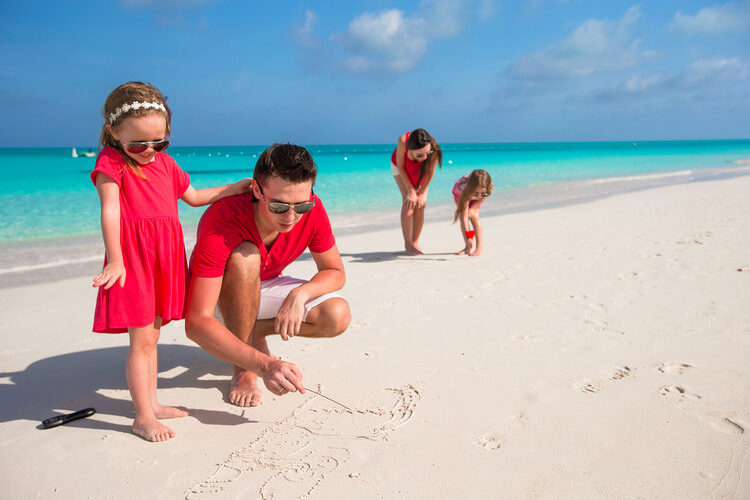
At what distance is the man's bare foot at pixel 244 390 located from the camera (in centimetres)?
281

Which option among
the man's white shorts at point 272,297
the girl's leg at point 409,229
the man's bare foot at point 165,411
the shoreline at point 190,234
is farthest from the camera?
the girl's leg at point 409,229

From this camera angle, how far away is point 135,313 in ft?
7.99

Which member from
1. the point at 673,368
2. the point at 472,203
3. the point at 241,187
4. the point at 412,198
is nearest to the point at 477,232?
the point at 472,203

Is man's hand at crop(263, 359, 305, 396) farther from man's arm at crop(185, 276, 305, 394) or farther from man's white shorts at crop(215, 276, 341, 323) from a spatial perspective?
man's white shorts at crop(215, 276, 341, 323)

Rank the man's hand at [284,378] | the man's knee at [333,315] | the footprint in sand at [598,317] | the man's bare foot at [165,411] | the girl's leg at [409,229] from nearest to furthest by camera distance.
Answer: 1. the man's hand at [284,378]
2. the man's bare foot at [165,411]
3. the man's knee at [333,315]
4. the footprint in sand at [598,317]
5. the girl's leg at [409,229]

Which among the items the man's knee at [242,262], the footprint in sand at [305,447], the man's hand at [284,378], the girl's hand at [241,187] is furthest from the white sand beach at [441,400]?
Answer: the girl's hand at [241,187]

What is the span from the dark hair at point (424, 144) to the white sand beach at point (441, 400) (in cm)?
209

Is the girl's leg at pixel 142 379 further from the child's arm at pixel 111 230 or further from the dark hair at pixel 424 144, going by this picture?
the dark hair at pixel 424 144

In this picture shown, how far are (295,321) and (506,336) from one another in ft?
5.19

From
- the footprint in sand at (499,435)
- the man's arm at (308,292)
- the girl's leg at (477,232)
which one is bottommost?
the footprint in sand at (499,435)

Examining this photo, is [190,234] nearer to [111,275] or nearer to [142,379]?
[142,379]

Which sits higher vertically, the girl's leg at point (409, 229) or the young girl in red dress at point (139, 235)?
the young girl in red dress at point (139, 235)

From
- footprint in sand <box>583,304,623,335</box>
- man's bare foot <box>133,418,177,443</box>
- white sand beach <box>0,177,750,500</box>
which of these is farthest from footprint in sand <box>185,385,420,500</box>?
footprint in sand <box>583,304,623,335</box>

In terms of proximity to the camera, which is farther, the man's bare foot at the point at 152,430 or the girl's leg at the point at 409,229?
the girl's leg at the point at 409,229
